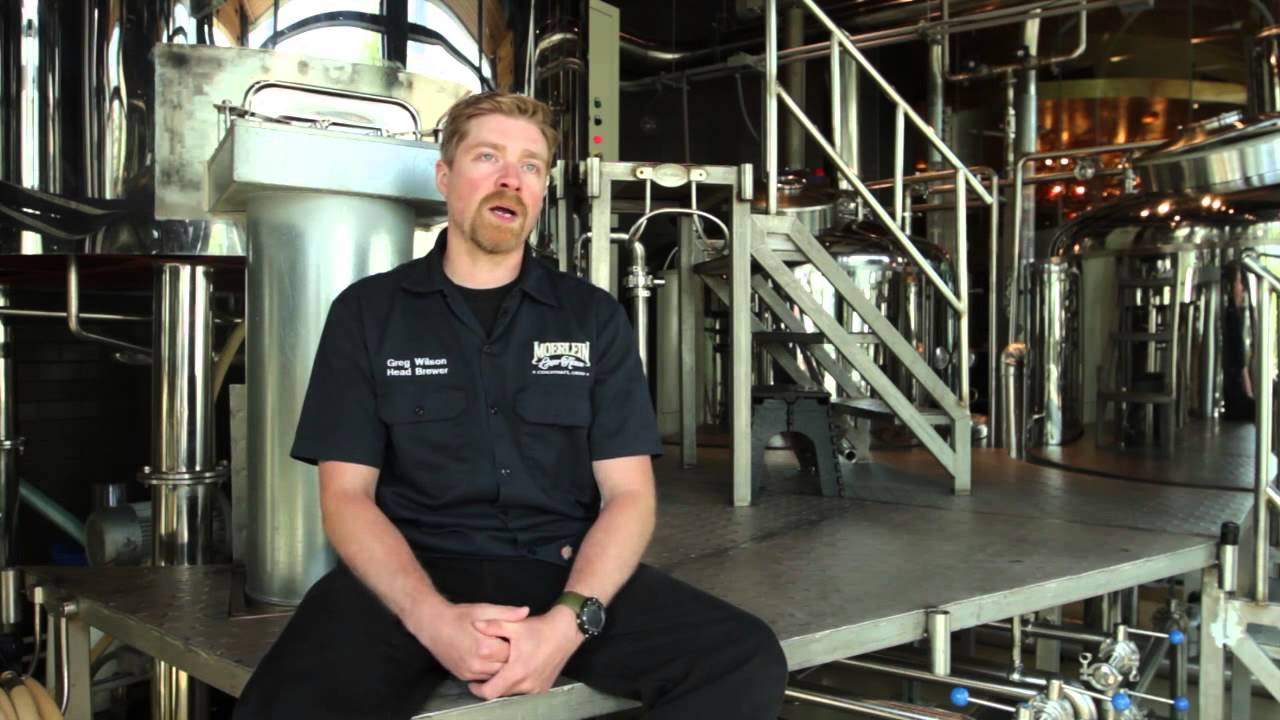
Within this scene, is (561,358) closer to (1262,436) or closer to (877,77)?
(1262,436)

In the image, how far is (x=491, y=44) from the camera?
120 inches

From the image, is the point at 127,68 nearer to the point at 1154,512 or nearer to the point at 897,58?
the point at 1154,512

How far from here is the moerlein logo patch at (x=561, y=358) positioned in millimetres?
2051

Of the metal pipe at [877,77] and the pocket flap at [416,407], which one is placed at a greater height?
the metal pipe at [877,77]

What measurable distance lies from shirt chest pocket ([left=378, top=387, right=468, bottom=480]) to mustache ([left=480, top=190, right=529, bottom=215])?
37 cm

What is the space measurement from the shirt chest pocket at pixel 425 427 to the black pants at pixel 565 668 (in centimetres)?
19

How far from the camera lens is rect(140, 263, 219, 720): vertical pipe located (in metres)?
3.05

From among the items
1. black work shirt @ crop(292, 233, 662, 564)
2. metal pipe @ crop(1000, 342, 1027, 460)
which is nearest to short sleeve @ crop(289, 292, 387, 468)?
black work shirt @ crop(292, 233, 662, 564)

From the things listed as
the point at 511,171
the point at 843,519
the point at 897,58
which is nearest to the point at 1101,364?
the point at 843,519

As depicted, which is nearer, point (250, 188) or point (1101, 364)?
point (250, 188)

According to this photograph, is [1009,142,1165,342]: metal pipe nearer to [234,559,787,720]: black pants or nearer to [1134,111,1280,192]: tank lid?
[1134,111,1280,192]: tank lid

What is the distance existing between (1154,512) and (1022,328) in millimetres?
2330

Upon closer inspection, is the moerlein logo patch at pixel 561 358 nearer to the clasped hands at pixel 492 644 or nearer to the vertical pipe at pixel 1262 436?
the clasped hands at pixel 492 644

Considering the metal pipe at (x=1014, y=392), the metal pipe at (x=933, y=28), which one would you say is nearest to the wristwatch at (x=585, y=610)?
Result: the metal pipe at (x=933, y=28)
